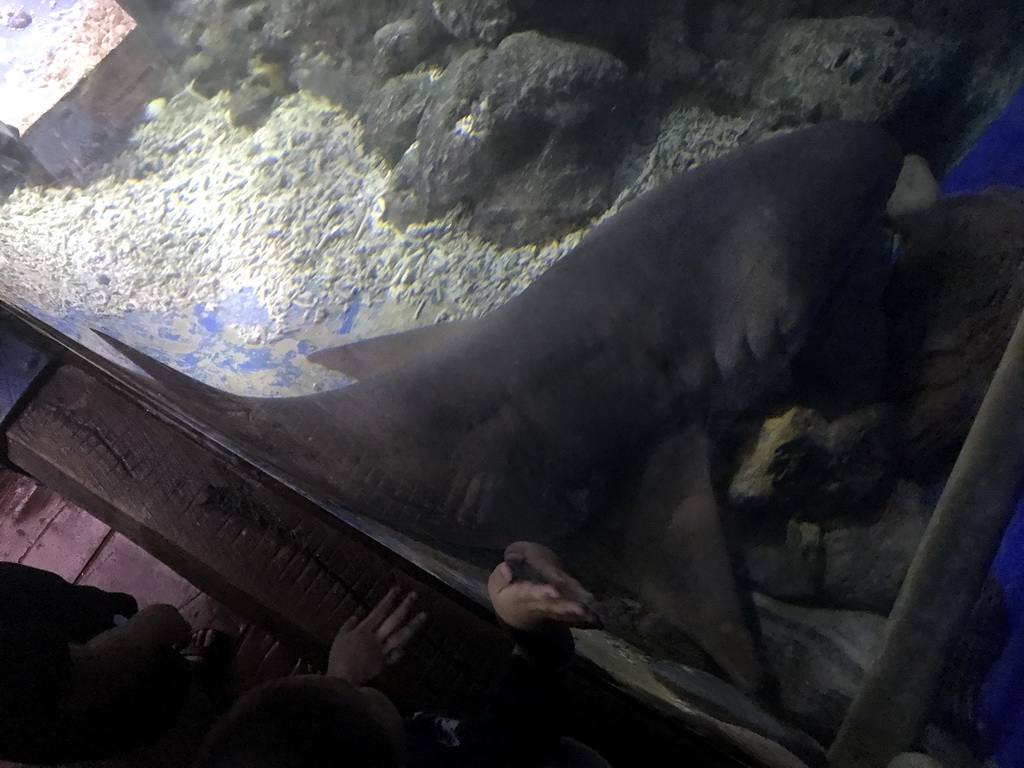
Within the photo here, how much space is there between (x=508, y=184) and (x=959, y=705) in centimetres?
196

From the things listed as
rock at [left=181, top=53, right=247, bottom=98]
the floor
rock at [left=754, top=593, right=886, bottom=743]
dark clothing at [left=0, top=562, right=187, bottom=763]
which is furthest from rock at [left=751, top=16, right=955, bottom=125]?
rock at [left=181, top=53, right=247, bottom=98]

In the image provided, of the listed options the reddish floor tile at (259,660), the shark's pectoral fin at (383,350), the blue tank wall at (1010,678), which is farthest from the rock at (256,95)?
the blue tank wall at (1010,678)

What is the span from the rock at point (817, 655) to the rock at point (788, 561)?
3cm

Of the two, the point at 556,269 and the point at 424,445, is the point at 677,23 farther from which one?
the point at 424,445

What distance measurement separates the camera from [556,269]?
1.71 meters

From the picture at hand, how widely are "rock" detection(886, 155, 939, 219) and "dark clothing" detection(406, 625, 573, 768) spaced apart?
1.61m

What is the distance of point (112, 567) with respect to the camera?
1335mm

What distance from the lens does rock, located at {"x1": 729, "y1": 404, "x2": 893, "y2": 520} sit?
1.04 m

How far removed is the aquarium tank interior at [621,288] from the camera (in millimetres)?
→ 943

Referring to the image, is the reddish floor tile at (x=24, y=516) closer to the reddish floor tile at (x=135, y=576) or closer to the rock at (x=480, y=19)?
the reddish floor tile at (x=135, y=576)

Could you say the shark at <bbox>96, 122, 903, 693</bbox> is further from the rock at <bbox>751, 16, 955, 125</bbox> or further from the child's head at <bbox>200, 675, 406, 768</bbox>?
the child's head at <bbox>200, 675, 406, 768</bbox>

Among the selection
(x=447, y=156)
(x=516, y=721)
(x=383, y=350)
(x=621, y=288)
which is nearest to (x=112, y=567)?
(x=383, y=350)

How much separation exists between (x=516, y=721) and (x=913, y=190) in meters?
1.86

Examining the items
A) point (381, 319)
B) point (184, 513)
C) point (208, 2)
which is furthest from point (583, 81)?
point (208, 2)
